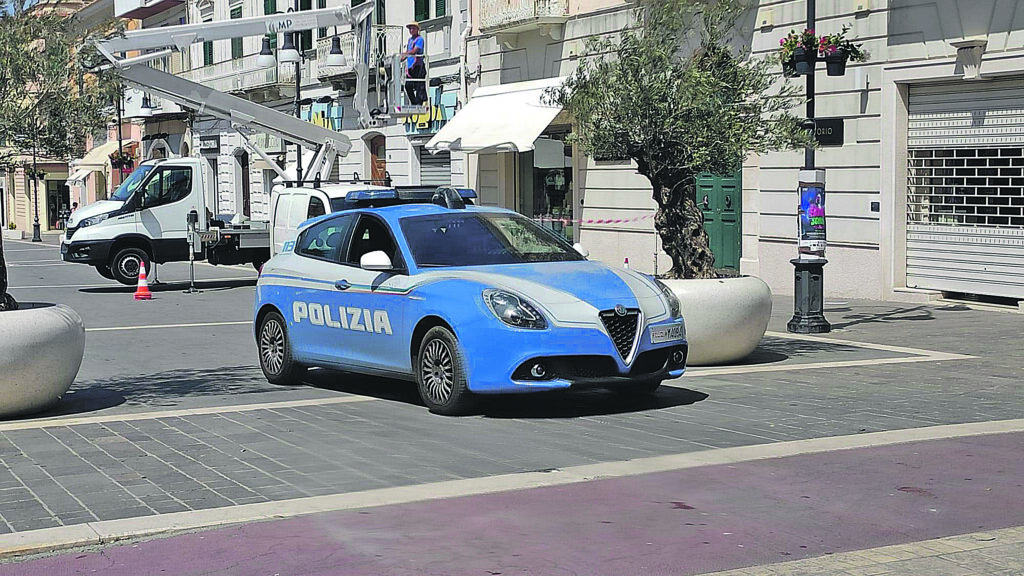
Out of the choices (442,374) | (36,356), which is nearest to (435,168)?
(442,374)

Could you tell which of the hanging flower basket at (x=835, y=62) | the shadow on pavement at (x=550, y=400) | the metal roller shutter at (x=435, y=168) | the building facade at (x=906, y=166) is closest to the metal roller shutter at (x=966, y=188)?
the building facade at (x=906, y=166)

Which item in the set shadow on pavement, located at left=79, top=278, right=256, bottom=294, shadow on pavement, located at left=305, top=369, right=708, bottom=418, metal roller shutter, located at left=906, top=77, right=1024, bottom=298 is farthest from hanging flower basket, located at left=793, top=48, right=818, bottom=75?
shadow on pavement, located at left=79, top=278, right=256, bottom=294

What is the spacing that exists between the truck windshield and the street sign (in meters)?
12.4

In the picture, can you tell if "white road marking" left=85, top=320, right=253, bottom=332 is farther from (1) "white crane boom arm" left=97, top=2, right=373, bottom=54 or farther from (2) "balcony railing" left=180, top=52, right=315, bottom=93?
(2) "balcony railing" left=180, top=52, right=315, bottom=93

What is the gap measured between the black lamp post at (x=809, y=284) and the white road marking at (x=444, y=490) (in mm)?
6076

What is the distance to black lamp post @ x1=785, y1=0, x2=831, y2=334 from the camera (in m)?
15.2

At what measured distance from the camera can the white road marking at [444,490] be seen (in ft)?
20.4

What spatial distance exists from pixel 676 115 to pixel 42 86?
22.2ft

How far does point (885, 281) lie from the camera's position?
1972 cm

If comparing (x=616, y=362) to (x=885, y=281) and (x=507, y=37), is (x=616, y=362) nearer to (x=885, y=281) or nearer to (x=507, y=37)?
(x=885, y=281)

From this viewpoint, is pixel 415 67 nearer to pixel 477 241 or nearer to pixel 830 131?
pixel 830 131

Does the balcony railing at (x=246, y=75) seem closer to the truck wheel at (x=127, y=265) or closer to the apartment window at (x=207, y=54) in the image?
the apartment window at (x=207, y=54)

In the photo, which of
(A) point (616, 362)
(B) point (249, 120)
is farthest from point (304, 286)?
(B) point (249, 120)

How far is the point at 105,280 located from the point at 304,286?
59.0 feet
